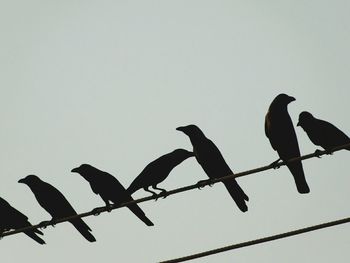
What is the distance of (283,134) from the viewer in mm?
8508

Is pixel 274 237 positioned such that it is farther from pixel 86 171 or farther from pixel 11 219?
pixel 11 219

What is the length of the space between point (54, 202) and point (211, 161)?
8.55 feet

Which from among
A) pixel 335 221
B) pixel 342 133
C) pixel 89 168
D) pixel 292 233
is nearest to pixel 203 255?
pixel 292 233

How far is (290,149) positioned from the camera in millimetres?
8531

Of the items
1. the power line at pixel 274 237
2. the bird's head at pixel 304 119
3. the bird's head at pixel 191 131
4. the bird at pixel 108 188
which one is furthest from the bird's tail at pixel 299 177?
the power line at pixel 274 237

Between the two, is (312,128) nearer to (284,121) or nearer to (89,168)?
(284,121)

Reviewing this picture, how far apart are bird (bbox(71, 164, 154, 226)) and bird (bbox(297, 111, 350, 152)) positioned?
8.63 ft

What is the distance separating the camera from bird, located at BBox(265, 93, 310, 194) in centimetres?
839

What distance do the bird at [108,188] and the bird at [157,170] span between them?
17cm

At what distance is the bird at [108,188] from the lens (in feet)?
30.5

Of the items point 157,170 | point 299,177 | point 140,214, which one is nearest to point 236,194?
point 299,177

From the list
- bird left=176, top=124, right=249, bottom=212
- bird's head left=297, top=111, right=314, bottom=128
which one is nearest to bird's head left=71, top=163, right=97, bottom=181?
bird left=176, top=124, right=249, bottom=212

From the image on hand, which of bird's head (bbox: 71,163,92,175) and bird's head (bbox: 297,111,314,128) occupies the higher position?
bird's head (bbox: 71,163,92,175)

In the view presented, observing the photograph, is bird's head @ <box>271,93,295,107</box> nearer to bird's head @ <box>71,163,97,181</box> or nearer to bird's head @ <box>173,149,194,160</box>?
bird's head @ <box>173,149,194,160</box>
